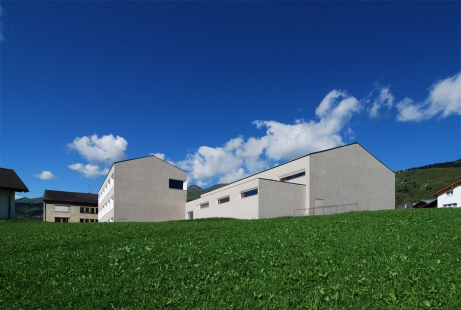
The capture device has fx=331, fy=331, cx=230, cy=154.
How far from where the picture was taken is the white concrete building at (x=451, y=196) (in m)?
52.9

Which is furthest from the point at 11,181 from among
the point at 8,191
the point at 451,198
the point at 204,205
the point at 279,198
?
the point at 451,198

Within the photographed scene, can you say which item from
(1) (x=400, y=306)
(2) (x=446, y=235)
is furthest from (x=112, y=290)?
(2) (x=446, y=235)

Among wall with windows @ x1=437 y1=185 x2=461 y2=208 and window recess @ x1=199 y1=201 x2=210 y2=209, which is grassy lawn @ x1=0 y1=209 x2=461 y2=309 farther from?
wall with windows @ x1=437 y1=185 x2=461 y2=208

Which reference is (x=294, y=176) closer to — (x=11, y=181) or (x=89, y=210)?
(x=11, y=181)

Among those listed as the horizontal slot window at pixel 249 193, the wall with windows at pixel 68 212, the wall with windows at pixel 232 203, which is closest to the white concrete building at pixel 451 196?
the horizontal slot window at pixel 249 193

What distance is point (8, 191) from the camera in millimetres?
37219

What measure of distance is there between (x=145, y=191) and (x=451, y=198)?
48.9 meters

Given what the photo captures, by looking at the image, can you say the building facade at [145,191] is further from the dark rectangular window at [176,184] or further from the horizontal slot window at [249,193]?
the horizontal slot window at [249,193]

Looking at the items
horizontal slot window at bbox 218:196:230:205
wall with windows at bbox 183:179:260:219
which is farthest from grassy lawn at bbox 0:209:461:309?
horizontal slot window at bbox 218:196:230:205

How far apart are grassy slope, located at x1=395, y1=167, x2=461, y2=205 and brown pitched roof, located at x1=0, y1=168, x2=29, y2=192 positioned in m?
126

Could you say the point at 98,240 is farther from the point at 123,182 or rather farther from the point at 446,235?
the point at 123,182

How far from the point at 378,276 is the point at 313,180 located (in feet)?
91.4

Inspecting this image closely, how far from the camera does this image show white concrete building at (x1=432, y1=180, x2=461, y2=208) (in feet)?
173

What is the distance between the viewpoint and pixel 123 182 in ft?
148
